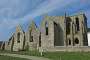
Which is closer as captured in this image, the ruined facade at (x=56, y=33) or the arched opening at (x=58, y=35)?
the ruined facade at (x=56, y=33)

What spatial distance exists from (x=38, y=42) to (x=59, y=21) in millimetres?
9906

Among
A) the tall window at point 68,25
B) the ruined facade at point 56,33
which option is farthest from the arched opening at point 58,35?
the tall window at point 68,25

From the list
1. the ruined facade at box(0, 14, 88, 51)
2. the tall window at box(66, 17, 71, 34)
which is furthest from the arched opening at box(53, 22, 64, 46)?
the tall window at box(66, 17, 71, 34)

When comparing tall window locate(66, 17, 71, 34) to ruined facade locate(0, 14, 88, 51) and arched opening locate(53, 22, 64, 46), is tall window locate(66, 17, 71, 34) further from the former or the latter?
arched opening locate(53, 22, 64, 46)

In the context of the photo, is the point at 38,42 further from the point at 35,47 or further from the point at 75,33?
the point at 75,33

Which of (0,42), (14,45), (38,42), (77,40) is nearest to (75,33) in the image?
(77,40)

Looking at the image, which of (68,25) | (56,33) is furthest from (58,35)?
(68,25)

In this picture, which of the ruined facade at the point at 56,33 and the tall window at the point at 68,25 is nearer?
the ruined facade at the point at 56,33

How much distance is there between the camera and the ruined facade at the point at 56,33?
6962 centimetres

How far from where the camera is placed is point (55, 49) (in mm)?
58969

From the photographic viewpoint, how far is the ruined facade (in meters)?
69.6

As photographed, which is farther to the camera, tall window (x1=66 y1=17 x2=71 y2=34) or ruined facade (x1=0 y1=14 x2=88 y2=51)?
tall window (x1=66 y1=17 x2=71 y2=34)

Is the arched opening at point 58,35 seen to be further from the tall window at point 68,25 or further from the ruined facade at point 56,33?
the tall window at point 68,25

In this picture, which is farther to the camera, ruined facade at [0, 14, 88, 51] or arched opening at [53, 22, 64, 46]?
arched opening at [53, 22, 64, 46]
